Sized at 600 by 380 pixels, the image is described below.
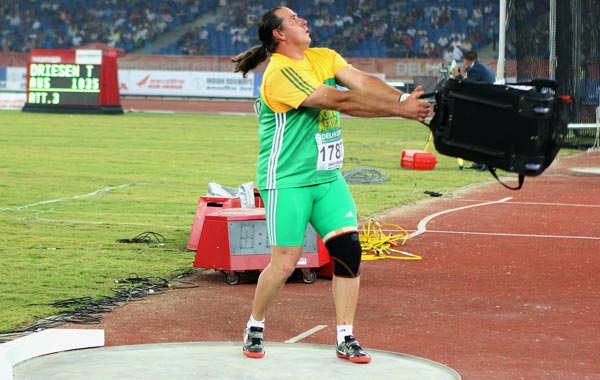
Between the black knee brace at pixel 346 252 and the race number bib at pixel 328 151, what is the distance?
421 mm

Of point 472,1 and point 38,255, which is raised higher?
point 472,1

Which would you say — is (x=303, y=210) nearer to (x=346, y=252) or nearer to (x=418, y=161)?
(x=346, y=252)

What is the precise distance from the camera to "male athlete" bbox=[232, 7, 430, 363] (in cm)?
685

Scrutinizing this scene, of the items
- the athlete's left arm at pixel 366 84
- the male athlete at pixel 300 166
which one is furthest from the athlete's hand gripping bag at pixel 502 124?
the male athlete at pixel 300 166

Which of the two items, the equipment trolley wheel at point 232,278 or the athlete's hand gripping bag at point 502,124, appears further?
the equipment trolley wheel at point 232,278

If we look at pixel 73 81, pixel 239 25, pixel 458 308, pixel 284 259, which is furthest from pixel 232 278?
pixel 239 25

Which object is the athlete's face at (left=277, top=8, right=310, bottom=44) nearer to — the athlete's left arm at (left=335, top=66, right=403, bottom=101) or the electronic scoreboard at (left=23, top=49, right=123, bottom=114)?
the athlete's left arm at (left=335, top=66, right=403, bottom=101)

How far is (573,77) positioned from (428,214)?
45.6 ft

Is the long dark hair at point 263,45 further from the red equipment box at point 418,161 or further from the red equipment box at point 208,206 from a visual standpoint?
the red equipment box at point 418,161

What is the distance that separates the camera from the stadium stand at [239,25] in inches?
2178

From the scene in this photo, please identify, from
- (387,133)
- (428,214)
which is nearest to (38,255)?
(428,214)

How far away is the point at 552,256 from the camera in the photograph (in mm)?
11648

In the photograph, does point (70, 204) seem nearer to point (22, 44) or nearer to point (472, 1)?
point (472, 1)

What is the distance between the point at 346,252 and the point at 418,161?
1589 centimetres
